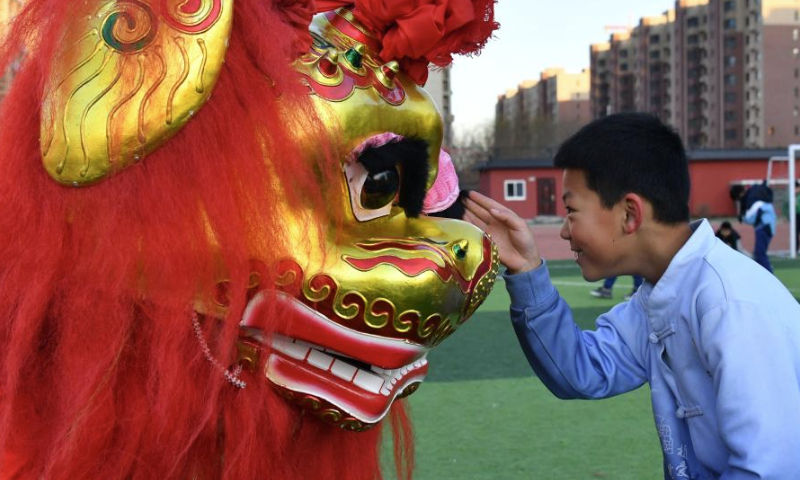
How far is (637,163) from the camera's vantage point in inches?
69.6

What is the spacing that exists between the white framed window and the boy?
1216 inches

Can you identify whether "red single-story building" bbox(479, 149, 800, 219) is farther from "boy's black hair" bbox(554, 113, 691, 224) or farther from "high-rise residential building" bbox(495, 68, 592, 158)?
"boy's black hair" bbox(554, 113, 691, 224)

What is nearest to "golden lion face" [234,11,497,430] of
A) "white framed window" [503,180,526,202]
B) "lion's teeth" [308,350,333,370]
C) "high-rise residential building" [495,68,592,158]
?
"lion's teeth" [308,350,333,370]

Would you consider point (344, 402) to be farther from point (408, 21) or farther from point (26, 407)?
point (408, 21)

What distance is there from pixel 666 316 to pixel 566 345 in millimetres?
257

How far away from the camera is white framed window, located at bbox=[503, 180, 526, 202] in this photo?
3272 cm

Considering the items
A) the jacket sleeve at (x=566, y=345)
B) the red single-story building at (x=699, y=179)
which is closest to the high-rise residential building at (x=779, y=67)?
the red single-story building at (x=699, y=179)

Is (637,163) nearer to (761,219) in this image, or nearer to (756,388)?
(756,388)

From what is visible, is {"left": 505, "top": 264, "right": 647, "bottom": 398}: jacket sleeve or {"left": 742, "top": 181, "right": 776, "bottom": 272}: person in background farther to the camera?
{"left": 742, "top": 181, "right": 776, "bottom": 272}: person in background

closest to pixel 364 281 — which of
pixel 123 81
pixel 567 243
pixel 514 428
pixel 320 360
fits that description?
pixel 320 360

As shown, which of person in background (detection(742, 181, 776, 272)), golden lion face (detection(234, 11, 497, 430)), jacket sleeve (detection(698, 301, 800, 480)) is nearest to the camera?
golden lion face (detection(234, 11, 497, 430))

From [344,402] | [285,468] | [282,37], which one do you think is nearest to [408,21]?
[282,37]

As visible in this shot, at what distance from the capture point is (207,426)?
4.21 feet

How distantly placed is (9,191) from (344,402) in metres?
0.56
